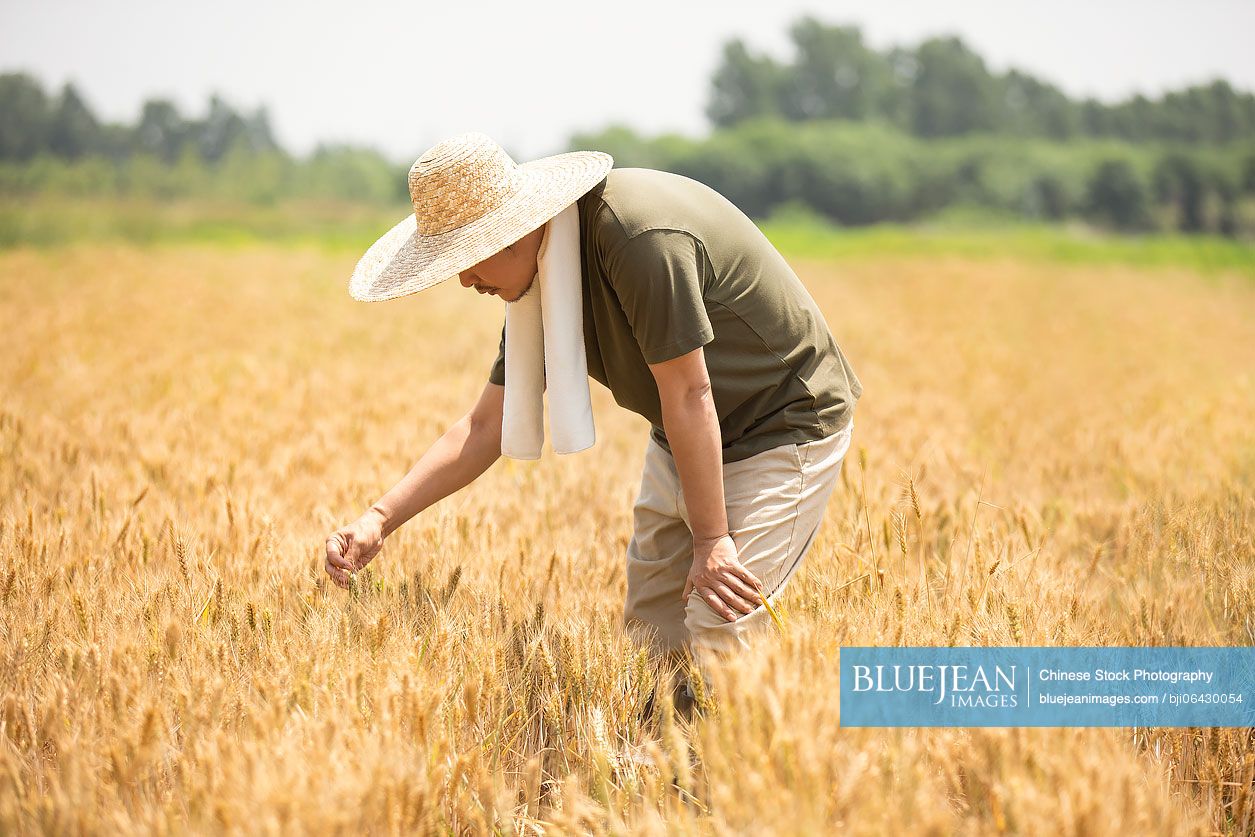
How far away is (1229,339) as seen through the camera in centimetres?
1124

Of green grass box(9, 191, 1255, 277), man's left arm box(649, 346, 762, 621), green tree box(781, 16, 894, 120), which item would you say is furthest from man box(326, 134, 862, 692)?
green tree box(781, 16, 894, 120)

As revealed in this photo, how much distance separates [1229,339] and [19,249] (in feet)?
64.7

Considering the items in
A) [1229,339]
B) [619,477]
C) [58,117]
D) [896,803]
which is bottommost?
[1229,339]

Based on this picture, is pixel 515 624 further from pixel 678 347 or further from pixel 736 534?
pixel 678 347

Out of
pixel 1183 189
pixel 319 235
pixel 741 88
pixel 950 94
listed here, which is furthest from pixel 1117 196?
pixel 319 235

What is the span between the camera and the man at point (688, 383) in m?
2.03

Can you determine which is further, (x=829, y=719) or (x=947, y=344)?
(x=947, y=344)

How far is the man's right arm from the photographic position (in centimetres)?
246

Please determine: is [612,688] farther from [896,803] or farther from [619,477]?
[619,477]

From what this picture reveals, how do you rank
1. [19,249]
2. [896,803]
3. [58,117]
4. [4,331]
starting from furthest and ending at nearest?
1. [58,117]
2. [19,249]
3. [4,331]
4. [896,803]

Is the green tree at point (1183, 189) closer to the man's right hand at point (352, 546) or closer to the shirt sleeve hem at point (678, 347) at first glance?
the shirt sleeve hem at point (678, 347)

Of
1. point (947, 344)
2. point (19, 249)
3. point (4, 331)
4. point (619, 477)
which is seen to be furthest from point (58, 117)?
point (619, 477)

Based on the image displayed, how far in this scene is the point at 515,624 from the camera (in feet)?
8.07

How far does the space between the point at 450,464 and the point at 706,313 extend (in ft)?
2.72
